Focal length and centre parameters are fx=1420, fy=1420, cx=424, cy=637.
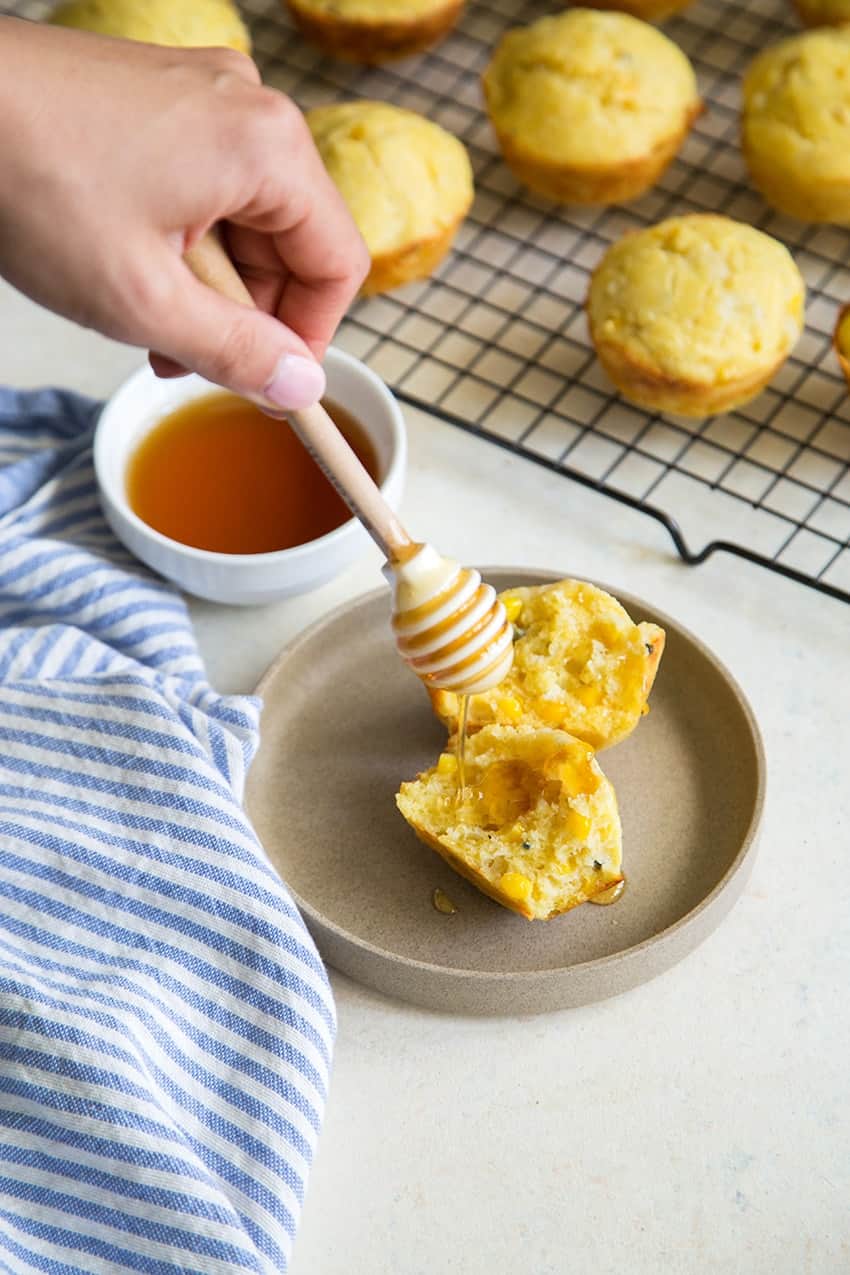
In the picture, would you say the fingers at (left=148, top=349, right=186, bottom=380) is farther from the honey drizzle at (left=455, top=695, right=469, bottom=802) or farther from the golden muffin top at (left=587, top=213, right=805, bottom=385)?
the golden muffin top at (left=587, top=213, right=805, bottom=385)

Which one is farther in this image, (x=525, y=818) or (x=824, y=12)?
(x=824, y=12)

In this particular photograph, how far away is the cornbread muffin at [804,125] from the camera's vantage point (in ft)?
7.80

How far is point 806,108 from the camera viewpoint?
7.87ft

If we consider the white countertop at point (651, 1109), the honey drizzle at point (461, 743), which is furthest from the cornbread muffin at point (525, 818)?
the white countertop at point (651, 1109)

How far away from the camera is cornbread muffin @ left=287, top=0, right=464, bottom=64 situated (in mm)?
2650

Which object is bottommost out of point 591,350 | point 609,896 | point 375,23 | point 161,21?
point 609,896

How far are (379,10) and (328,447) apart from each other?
1477 millimetres

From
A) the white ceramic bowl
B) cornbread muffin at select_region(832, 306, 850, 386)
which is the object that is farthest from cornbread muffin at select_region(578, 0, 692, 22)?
the white ceramic bowl

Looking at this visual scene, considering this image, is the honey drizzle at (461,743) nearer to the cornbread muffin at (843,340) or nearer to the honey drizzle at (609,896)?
the honey drizzle at (609,896)

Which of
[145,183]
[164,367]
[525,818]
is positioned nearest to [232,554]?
[164,367]

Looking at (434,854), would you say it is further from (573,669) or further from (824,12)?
(824,12)

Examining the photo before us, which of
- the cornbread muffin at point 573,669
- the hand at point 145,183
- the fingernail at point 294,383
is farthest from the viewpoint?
the cornbread muffin at point 573,669

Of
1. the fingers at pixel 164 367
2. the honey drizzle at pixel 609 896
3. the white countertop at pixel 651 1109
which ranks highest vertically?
the fingers at pixel 164 367

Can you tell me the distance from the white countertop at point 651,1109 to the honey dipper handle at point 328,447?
58 cm
